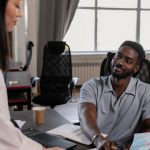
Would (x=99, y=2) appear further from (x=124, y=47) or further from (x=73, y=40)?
(x=124, y=47)

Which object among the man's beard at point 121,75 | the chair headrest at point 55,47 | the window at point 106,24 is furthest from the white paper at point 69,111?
the man's beard at point 121,75

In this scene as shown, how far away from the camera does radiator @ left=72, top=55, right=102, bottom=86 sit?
230 inches

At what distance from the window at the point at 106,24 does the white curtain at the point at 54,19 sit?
37 centimetres

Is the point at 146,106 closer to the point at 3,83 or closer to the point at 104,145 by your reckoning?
the point at 104,145

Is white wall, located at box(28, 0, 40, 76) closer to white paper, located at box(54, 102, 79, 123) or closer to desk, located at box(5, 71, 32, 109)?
white paper, located at box(54, 102, 79, 123)

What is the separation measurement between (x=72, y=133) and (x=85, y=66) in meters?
4.24

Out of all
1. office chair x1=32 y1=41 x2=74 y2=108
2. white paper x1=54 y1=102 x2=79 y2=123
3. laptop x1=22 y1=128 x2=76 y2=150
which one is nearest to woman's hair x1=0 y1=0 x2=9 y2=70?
laptop x1=22 y1=128 x2=76 y2=150

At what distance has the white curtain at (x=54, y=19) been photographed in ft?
17.7

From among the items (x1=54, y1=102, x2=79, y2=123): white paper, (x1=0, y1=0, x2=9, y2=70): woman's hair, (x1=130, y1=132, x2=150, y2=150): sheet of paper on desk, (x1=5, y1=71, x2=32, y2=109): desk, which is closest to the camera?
(x1=0, y1=0, x2=9, y2=70): woman's hair

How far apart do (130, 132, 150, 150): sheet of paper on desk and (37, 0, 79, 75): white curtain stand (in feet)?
13.4

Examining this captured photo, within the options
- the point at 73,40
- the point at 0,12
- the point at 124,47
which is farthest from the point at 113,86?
the point at 73,40

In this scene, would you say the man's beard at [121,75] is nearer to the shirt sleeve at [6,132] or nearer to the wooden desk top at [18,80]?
the shirt sleeve at [6,132]

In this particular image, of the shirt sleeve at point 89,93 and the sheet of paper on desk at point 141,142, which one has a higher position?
the shirt sleeve at point 89,93

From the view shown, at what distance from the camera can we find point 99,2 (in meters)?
5.93
